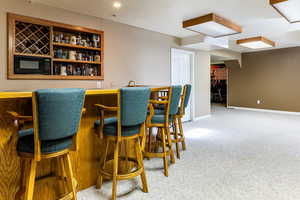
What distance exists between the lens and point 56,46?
3.31 meters

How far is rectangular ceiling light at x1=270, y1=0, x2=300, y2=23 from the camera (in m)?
2.66

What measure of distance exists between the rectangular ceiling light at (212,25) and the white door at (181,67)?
4.45ft

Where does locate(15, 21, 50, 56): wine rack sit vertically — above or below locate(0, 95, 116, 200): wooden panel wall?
above

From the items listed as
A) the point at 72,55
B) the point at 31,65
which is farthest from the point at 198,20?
the point at 31,65

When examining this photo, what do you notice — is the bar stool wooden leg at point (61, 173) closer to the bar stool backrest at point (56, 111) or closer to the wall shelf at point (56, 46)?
the bar stool backrest at point (56, 111)

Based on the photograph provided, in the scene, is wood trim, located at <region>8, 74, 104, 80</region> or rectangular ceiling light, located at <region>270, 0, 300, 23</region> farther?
wood trim, located at <region>8, 74, 104, 80</region>

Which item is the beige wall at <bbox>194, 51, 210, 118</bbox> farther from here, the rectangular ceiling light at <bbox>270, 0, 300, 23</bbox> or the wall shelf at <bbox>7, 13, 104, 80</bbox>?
the wall shelf at <bbox>7, 13, 104, 80</bbox>

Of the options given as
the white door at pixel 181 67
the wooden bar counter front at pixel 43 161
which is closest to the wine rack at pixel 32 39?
the wooden bar counter front at pixel 43 161

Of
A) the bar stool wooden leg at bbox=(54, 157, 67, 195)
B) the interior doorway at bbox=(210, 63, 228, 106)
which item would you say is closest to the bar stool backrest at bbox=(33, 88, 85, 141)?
the bar stool wooden leg at bbox=(54, 157, 67, 195)

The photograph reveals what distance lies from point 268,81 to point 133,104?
7.75 m

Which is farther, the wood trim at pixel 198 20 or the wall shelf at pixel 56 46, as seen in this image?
the wood trim at pixel 198 20

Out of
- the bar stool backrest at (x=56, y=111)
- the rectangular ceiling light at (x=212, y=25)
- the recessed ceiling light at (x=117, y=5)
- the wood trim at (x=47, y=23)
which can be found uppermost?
the recessed ceiling light at (x=117, y=5)

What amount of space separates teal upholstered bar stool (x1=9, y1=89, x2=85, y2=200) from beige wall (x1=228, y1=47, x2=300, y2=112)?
26.6ft

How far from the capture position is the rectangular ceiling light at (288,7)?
266 centimetres
